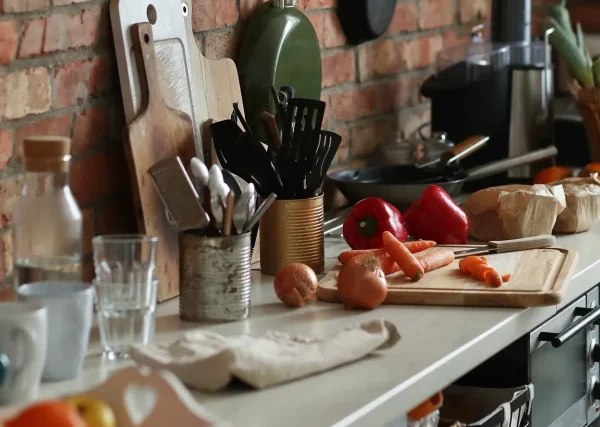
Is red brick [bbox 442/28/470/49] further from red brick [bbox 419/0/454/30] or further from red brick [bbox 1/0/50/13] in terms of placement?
red brick [bbox 1/0/50/13]

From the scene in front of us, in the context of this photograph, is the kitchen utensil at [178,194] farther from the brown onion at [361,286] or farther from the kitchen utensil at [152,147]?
the brown onion at [361,286]

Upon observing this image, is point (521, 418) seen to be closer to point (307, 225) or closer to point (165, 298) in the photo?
point (307, 225)

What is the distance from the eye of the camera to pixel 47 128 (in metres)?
1.56

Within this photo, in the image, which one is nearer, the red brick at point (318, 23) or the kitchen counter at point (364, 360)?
the kitchen counter at point (364, 360)

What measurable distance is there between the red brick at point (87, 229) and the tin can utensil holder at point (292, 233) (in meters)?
0.28

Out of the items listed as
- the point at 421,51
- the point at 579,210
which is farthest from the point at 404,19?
the point at 579,210

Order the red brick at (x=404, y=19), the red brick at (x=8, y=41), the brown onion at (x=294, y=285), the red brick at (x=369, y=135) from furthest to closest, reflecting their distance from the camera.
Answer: the red brick at (x=404, y=19) < the red brick at (x=369, y=135) < the brown onion at (x=294, y=285) < the red brick at (x=8, y=41)

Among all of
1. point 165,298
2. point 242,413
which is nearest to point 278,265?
Result: point 165,298

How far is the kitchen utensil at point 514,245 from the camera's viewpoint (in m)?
1.85

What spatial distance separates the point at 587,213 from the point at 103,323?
1.08 metres

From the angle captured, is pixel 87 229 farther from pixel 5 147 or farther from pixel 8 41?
pixel 8 41

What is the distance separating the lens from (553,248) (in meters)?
1.85

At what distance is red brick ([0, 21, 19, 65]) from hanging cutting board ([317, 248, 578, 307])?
1.88ft

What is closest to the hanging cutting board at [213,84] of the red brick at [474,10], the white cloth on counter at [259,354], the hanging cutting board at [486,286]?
the hanging cutting board at [486,286]
